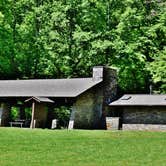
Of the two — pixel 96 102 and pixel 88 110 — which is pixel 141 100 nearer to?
pixel 96 102

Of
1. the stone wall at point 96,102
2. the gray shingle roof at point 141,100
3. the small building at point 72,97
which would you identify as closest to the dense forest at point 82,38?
the stone wall at point 96,102

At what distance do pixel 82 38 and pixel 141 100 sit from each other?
46.6 ft

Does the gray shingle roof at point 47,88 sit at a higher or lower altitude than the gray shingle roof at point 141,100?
higher

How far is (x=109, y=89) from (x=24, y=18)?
17439 mm

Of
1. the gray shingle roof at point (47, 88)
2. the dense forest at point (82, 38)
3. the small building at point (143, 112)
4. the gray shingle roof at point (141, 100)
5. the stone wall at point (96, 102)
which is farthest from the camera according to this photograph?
the dense forest at point (82, 38)

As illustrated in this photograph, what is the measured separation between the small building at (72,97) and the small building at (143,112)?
6.76 ft

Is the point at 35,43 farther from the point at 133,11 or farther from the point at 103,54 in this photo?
the point at 133,11

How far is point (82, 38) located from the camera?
51719 mm

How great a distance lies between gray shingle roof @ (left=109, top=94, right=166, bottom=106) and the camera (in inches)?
1516

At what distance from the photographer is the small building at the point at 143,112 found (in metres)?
38.3

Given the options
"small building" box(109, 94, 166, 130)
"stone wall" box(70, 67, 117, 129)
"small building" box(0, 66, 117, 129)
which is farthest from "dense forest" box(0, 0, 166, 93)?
"small building" box(109, 94, 166, 130)

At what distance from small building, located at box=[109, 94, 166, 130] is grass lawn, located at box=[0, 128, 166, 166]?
200 inches

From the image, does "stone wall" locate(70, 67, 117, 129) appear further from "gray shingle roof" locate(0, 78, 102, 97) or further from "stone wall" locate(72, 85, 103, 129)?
"gray shingle roof" locate(0, 78, 102, 97)

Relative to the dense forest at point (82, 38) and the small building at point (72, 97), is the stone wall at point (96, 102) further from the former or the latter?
the dense forest at point (82, 38)
